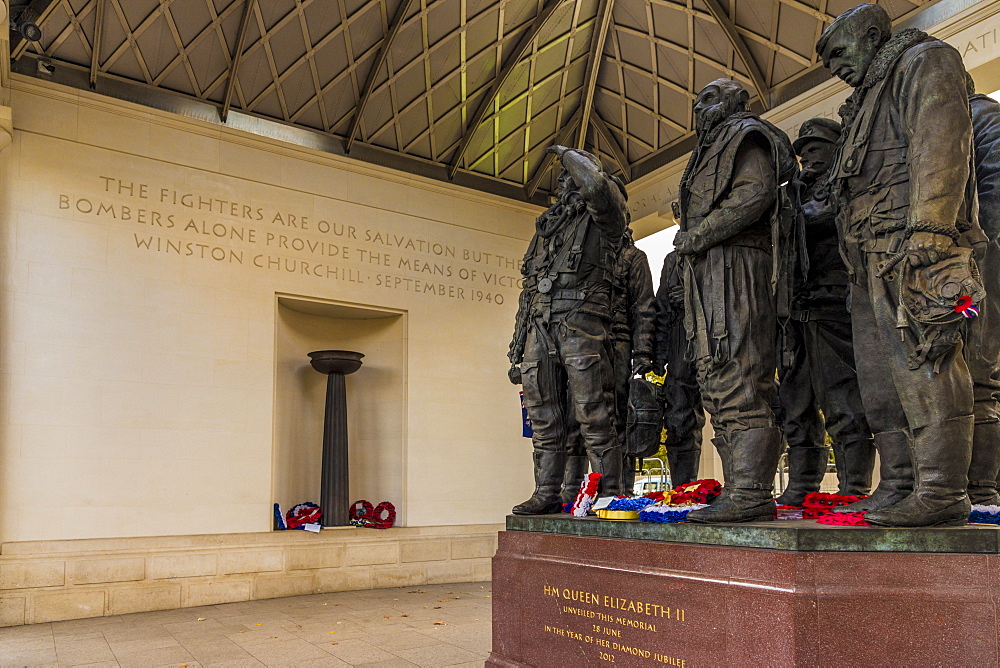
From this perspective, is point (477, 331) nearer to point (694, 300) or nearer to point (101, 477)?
point (101, 477)

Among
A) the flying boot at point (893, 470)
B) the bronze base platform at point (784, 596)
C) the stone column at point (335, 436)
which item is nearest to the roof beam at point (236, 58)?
the stone column at point (335, 436)

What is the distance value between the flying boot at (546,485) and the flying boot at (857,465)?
6.24 ft

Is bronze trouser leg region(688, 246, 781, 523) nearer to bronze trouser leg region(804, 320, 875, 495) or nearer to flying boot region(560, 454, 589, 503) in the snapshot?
bronze trouser leg region(804, 320, 875, 495)

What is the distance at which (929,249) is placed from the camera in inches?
130

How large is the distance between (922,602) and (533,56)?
11463 mm

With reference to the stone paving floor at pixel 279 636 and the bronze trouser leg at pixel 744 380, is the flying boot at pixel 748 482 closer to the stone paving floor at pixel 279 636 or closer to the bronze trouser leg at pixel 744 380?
the bronze trouser leg at pixel 744 380

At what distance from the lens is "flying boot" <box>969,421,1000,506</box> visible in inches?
155

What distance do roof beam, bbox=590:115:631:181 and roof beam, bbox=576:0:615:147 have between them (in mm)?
176

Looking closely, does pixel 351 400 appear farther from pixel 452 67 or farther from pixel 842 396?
pixel 842 396

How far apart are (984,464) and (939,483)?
90cm

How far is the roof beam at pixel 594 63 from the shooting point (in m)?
12.8

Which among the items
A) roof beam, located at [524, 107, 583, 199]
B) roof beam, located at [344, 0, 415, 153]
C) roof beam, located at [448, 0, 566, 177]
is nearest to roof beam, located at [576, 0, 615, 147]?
roof beam, located at [524, 107, 583, 199]

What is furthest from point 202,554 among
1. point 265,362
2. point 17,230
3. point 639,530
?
point 639,530

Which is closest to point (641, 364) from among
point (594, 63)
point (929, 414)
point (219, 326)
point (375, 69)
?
point (929, 414)
